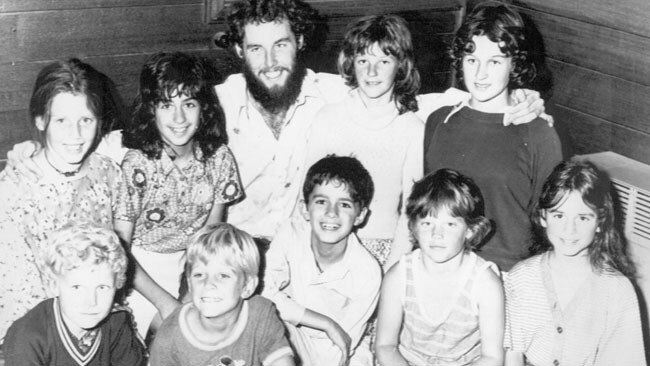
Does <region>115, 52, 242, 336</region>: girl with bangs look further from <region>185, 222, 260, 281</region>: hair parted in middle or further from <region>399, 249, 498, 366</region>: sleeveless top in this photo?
<region>399, 249, 498, 366</region>: sleeveless top

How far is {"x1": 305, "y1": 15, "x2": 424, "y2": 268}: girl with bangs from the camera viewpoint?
2742 millimetres

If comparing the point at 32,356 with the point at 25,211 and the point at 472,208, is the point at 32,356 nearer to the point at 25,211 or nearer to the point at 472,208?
the point at 25,211

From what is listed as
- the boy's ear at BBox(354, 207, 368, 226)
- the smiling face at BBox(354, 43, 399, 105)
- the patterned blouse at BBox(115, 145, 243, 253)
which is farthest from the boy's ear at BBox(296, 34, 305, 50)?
the boy's ear at BBox(354, 207, 368, 226)

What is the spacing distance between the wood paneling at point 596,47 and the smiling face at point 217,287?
1.65 metres

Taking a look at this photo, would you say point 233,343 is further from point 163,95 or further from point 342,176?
point 163,95

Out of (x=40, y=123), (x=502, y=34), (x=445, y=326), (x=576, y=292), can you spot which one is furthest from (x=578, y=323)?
(x=40, y=123)

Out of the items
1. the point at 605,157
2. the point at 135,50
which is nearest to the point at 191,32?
the point at 135,50

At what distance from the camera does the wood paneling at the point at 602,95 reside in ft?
9.41

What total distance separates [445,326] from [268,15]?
1.32m

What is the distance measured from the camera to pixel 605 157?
116 inches

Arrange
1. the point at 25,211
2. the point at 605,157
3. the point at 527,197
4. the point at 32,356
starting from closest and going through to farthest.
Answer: the point at 32,356, the point at 25,211, the point at 527,197, the point at 605,157

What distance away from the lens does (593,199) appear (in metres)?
2.38

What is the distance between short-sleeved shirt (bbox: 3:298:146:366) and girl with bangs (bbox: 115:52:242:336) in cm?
30

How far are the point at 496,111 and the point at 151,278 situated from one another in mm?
1324
